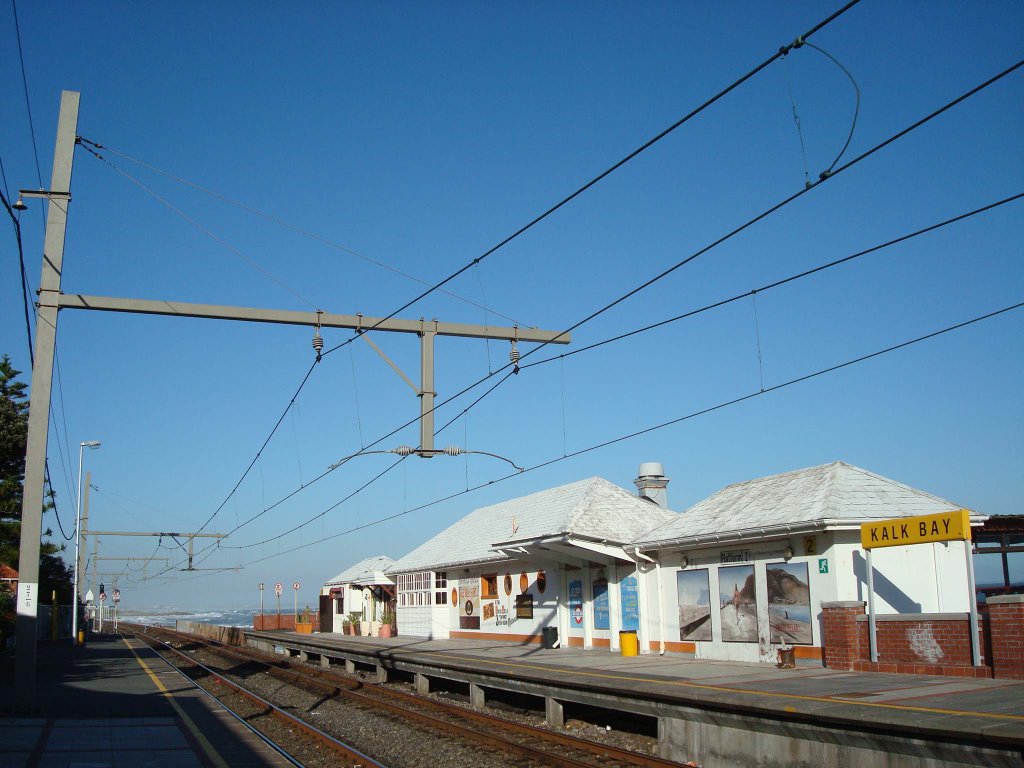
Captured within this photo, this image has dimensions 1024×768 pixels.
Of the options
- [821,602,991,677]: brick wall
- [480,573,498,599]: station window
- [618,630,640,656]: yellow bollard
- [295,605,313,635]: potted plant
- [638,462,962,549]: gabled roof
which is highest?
[638,462,962,549]: gabled roof

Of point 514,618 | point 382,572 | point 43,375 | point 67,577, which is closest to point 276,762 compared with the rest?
point 43,375

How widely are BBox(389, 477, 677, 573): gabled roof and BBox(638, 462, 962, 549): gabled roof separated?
2480 mm

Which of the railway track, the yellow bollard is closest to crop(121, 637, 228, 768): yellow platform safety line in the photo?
the railway track

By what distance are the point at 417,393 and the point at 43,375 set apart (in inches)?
295

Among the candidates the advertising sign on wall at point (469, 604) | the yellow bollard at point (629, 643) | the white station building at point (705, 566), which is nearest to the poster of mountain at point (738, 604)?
the white station building at point (705, 566)

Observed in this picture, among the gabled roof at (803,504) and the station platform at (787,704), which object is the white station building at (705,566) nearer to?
the gabled roof at (803,504)

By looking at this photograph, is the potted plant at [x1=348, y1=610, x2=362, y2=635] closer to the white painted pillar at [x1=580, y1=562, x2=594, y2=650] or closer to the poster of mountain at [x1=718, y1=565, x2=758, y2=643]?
the white painted pillar at [x1=580, y1=562, x2=594, y2=650]

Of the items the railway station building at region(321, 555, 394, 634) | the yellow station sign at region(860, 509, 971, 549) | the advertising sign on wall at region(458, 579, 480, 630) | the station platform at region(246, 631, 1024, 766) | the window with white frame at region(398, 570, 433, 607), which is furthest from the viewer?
the railway station building at region(321, 555, 394, 634)

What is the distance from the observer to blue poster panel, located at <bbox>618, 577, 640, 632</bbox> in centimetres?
2319

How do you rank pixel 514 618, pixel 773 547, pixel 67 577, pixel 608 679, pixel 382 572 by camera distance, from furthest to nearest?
pixel 67 577
pixel 382 572
pixel 514 618
pixel 773 547
pixel 608 679

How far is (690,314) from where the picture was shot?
14117 mm

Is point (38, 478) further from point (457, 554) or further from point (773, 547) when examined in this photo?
point (457, 554)

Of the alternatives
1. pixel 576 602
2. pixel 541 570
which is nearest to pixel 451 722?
pixel 576 602

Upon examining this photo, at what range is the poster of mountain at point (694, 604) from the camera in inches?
814
